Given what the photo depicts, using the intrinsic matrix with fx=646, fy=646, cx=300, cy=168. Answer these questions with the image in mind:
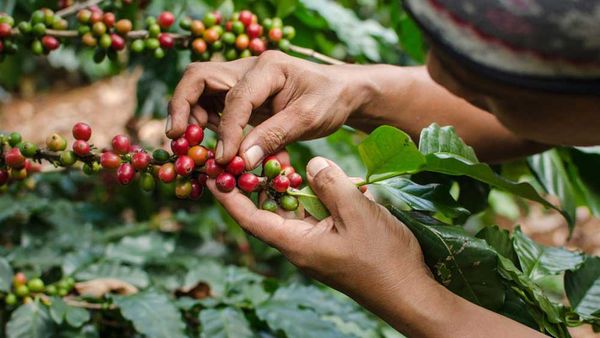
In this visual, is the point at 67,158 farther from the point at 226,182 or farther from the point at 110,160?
the point at 226,182

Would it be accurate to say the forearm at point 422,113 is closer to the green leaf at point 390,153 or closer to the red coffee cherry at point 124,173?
the green leaf at point 390,153

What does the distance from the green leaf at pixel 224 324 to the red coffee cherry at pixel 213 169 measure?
0.40 m

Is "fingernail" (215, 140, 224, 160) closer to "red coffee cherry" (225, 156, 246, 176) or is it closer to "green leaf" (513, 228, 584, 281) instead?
"red coffee cherry" (225, 156, 246, 176)

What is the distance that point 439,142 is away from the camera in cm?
112

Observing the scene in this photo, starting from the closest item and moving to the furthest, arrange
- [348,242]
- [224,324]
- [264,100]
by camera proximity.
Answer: [348,242] < [264,100] < [224,324]

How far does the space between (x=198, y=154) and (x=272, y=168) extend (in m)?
0.14

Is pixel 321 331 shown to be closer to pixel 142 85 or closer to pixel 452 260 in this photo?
pixel 452 260

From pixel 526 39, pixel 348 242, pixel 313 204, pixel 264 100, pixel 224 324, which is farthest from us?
pixel 224 324

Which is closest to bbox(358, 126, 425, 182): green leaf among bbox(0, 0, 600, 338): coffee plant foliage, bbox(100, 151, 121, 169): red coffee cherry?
bbox(0, 0, 600, 338): coffee plant foliage

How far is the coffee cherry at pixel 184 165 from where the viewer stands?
44.4 inches

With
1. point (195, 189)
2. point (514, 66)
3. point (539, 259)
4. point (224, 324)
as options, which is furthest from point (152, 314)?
point (514, 66)

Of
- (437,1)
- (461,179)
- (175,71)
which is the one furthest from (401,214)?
(175,71)

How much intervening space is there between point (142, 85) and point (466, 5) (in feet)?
4.94

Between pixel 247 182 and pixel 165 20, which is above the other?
pixel 165 20
